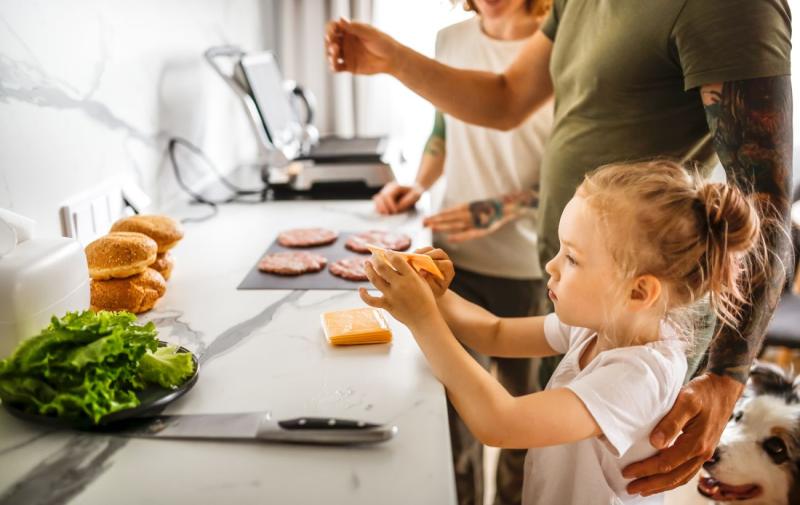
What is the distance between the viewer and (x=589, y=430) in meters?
0.83

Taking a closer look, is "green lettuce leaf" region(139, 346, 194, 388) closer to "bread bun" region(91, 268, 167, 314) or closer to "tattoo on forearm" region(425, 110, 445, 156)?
"bread bun" region(91, 268, 167, 314)

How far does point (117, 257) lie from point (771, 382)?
139 centimetres

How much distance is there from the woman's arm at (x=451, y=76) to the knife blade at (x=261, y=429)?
0.94m

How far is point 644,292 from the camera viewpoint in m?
0.87

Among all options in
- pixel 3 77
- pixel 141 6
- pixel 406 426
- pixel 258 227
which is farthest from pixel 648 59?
pixel 141 6

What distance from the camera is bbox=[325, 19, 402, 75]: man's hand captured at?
1.46 m

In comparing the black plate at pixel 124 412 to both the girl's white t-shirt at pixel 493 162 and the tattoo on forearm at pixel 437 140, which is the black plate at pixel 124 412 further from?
the tattoo on forearm at pixel 437 140

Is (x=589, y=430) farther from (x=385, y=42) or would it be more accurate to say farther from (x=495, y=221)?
(x=385, y=42)

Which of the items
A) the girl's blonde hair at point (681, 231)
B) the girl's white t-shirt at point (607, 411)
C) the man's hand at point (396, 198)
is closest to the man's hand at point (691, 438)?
the girl's white t-shirt at point (607, 411)

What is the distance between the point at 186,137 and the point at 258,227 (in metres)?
0.50

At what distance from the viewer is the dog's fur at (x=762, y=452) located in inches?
56.1

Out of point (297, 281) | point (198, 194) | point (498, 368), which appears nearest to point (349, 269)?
point (297, 281)

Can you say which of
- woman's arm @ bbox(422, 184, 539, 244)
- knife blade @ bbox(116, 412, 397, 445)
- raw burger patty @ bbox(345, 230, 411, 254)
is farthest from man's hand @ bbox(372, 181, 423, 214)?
knife blade @ bbox(116, 412, 397, 445)

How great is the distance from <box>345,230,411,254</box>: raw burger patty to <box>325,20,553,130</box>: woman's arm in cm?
32
